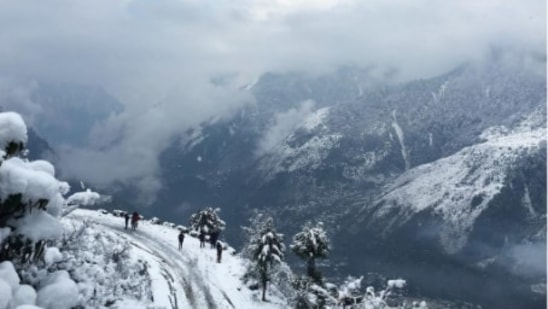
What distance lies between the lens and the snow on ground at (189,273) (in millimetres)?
40078

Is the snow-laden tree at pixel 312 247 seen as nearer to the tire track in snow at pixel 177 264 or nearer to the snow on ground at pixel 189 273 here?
→ the snow on ground at pixel 189 273

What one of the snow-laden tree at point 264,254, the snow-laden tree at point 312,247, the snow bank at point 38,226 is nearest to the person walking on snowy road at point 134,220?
the snow-laden tree at point 264,254

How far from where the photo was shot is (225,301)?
42156 millimetres

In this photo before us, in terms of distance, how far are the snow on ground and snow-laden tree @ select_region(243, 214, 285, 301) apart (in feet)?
4.20

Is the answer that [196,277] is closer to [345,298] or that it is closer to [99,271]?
[345,298]

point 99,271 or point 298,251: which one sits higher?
point 298,251

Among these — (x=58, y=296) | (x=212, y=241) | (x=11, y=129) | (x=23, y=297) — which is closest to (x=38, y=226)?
(x=58, y=296)

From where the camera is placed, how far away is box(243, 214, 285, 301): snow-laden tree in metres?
48.7

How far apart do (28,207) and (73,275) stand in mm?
3682

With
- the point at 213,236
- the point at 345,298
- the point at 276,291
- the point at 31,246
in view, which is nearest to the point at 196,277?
the point at 276,291

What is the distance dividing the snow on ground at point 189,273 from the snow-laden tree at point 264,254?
1.28m

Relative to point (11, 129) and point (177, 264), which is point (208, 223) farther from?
point (11, 129)

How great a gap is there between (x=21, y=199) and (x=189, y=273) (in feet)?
126

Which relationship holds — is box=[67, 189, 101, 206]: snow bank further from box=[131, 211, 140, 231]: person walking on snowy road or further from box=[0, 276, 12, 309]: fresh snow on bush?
box=[131, 211, 140, 231]: person walking on snowy road
